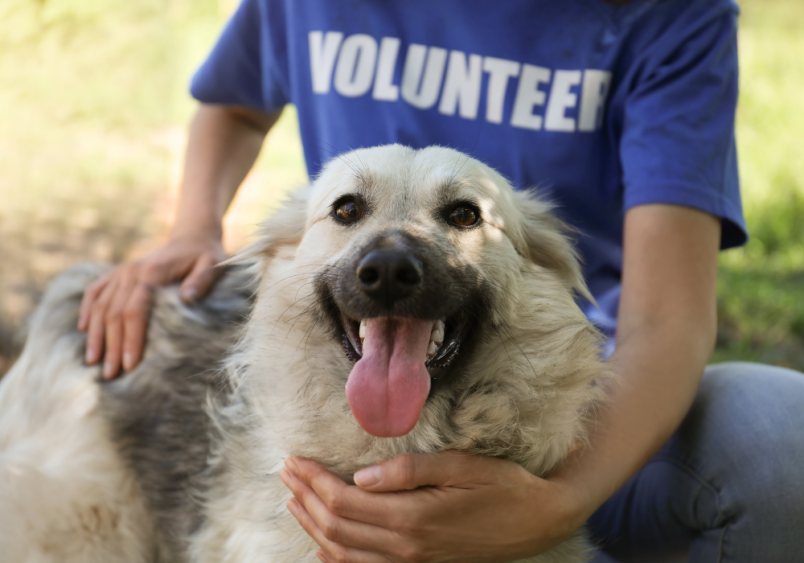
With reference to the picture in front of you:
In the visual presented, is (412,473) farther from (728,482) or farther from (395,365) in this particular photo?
(728,482)

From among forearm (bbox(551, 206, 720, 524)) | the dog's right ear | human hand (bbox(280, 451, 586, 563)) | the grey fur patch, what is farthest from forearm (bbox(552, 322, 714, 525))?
the grey fur patch

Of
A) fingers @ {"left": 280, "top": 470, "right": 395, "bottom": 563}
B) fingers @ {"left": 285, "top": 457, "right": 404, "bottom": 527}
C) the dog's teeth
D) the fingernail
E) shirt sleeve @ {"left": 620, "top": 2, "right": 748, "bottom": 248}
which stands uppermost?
shirt sleeve @ {"left": 620, "top": 2, "right": 748, "bottom": 248}

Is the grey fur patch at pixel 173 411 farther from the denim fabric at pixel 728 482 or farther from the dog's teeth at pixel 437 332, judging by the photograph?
the denim fabric at pixel 728 482

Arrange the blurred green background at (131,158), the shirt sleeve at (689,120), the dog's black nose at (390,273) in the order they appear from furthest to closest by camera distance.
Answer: the blurred green background at (131,158) < the shirt sleeve at (689,120) < the dog's black nose at (390,273)

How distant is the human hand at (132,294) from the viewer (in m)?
2.23

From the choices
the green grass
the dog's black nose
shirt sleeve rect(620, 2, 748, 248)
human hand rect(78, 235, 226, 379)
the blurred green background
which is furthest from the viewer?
the green grass

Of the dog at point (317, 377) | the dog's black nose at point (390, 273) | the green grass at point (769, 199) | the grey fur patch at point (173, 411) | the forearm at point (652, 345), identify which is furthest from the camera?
the green grass at point (769, 199)

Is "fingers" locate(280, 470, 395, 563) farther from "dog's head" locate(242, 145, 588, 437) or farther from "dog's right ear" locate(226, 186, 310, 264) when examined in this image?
"dog's right ear" locate(226, 186, 310, 264)

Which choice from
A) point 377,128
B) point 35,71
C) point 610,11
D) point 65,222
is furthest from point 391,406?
point 65,222

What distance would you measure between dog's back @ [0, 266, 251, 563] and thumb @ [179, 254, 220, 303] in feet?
0.15

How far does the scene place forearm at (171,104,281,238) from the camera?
105 inches

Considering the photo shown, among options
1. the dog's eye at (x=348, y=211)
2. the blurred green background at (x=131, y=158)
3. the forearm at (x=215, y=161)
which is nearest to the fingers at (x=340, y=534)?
the dog's eye at (x=348, y=211)

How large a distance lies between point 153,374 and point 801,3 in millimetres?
10748

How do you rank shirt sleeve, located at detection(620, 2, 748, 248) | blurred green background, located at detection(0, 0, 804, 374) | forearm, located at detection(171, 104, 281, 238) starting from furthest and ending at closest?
blurred green background, located at detection(0, 0, 804, 374) → forearm, located at detection(171, 104, 281, 238) → shirt sleeve, located at detection(620, 2, 748, 248)
